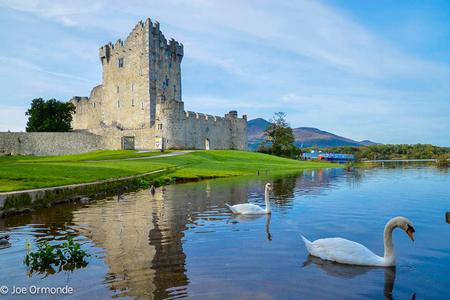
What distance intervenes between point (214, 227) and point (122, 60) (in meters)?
60.2

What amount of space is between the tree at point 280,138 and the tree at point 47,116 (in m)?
40.8

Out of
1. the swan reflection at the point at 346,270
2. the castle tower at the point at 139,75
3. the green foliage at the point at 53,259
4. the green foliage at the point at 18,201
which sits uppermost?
the castle tower at the point at 139,75

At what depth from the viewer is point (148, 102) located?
6297 centimetres

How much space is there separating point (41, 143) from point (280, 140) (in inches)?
1790

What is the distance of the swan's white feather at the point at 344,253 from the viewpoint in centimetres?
813

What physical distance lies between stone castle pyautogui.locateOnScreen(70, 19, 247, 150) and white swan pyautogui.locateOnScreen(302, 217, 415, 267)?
51.3 meters

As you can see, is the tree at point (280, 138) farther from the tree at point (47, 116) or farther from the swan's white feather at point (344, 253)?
the swan's white feather at point (344, 253)

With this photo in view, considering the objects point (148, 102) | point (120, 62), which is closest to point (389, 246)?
point (148, 102)

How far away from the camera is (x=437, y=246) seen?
984cm

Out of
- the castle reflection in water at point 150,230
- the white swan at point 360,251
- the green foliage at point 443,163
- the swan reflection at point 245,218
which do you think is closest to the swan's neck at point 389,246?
the white swan at point 360,251

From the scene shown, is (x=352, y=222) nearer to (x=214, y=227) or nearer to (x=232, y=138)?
(x=214, y=227)

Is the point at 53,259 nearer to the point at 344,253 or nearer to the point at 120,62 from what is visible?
the point at 344,253

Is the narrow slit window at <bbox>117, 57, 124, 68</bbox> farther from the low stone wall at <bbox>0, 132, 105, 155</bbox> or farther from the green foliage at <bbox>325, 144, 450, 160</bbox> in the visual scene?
the green foliage at <bbox>325, 144, 450, 160</bbox>

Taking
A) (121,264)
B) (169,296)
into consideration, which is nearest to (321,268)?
(169,296)
